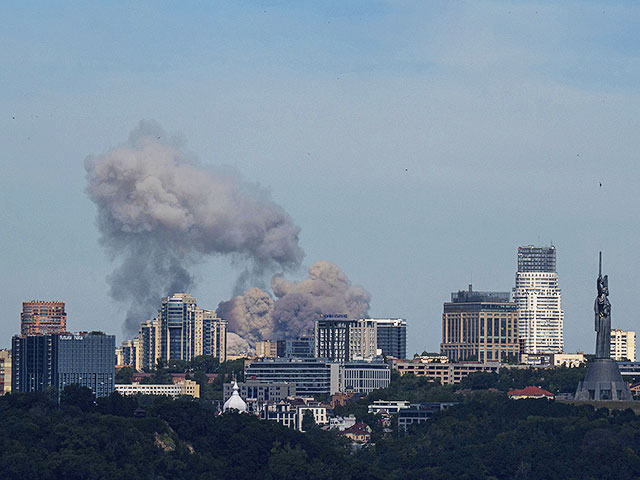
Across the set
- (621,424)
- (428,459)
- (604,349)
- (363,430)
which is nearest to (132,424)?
(428,459)

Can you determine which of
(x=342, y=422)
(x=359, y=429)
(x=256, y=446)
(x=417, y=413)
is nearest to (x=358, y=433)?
(x=359, y=429)

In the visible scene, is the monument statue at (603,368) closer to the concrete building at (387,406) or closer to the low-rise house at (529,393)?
the low-rise house at (529,393)

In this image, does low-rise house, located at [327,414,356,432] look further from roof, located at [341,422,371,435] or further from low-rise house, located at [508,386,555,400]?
low-rise house, located at [508,386,555,400]

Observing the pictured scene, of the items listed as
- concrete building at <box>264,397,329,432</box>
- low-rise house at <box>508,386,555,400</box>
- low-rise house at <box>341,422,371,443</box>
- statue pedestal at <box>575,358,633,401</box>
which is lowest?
low-rise house at <box>341,422,371,443</box>

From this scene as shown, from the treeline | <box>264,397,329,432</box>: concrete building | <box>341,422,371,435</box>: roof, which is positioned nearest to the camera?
the treeline

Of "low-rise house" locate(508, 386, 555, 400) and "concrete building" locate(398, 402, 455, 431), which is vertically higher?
"low-rise house" locate(508, 386, 555, 400)

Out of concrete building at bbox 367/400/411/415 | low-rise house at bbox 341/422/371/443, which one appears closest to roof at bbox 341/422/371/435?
low-rise house at bbox 341/422/371/443

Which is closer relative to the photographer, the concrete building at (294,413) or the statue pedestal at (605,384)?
the statue pedestal at (605,384)

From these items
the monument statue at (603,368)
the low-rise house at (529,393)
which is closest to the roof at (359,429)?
the low-rise house at (529,393)

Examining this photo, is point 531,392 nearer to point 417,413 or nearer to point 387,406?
point 387,406
